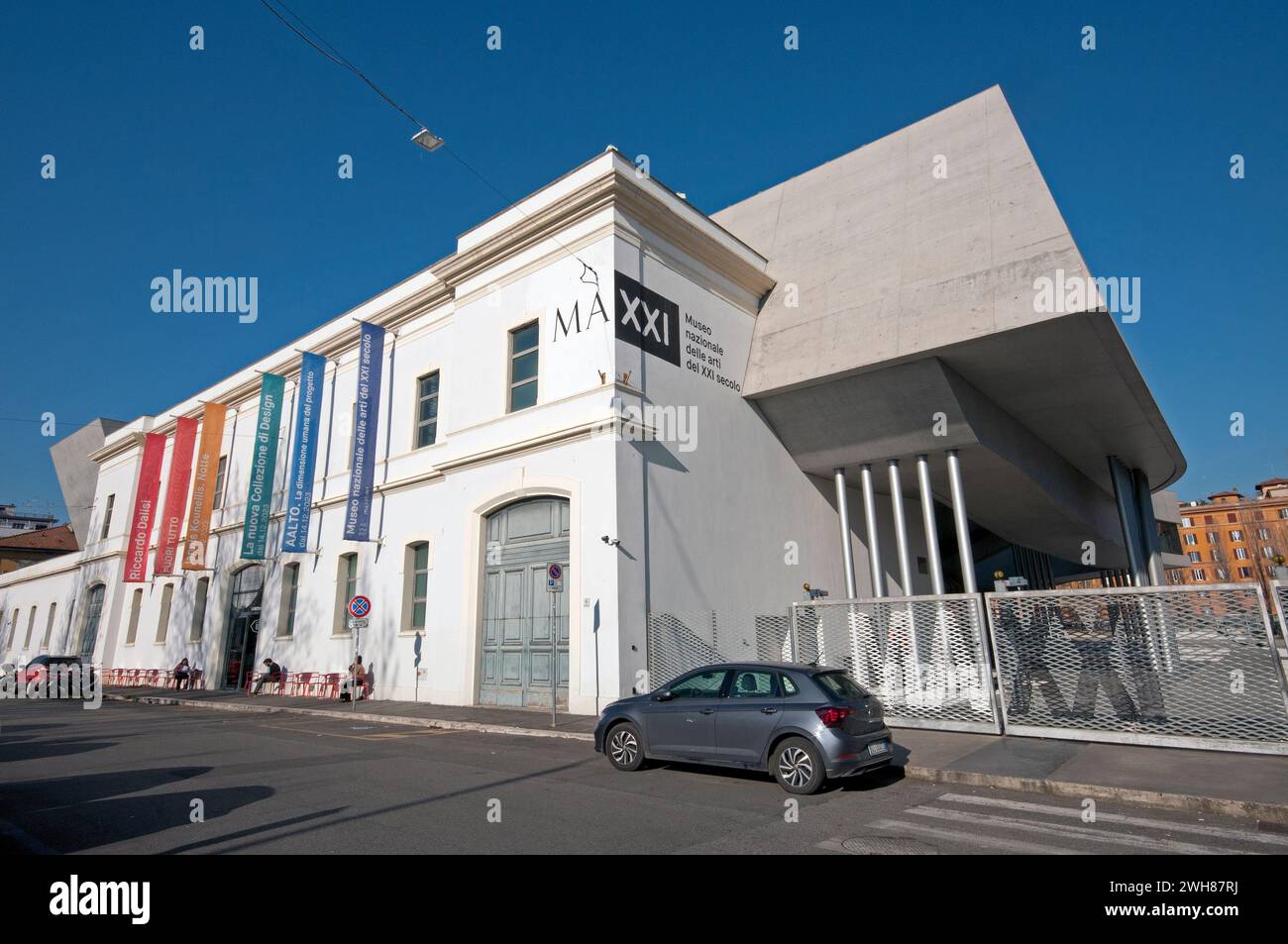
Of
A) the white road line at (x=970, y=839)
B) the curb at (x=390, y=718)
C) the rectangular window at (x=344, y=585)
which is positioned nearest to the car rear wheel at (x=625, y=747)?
the curb at (x=390, y=718)

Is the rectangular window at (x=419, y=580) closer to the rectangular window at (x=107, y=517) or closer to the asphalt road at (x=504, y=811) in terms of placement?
the asphalt road at (x=504, y=811)

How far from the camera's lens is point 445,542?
1875 cm

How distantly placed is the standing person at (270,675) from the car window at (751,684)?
19631mm

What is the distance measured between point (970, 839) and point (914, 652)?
6.64m

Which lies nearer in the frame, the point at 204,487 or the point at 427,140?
the point at 427,140

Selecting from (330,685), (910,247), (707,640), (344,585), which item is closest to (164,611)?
(344,585)

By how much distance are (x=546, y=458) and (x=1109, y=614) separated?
37.3ft

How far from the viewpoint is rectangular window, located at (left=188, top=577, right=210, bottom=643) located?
2883 centimetres

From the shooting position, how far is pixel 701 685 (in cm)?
961

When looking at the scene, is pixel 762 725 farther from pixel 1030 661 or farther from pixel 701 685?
pixel 1030 661

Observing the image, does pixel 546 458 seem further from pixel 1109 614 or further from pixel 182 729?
pixel 1109 614

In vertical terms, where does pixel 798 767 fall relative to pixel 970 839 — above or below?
above

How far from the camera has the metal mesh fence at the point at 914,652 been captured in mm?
11914
